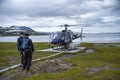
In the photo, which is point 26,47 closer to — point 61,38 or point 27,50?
point 27,50

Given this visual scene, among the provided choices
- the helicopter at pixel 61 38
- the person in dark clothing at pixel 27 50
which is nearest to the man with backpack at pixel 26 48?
the person in dark clothing at pixel 27 50

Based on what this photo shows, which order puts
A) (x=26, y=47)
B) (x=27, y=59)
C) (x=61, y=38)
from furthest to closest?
(x=61, y=38) → (x=27, y=59) → (x=26, y=47)

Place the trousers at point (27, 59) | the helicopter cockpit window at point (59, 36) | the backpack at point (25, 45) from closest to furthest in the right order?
the backpack at point (25, 45) → the trousers at point (27, 59) → the helicopter cockpit window at point (59, 36)

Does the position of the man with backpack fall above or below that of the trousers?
above

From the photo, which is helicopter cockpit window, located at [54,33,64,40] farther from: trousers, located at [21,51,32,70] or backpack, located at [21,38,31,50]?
backpack, located at [21,38,31,50]

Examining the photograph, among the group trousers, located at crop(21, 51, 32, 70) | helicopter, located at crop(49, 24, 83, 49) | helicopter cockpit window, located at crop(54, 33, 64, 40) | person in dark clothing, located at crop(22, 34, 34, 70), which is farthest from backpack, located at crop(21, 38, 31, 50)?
helicopter cockpit window, located at crop(54, 33, 64, 40)

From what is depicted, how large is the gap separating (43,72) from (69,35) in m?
19.5

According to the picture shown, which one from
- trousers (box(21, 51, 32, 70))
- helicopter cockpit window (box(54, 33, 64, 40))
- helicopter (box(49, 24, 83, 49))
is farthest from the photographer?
helicopter cockpit window (box(54, 33, 64, 40))

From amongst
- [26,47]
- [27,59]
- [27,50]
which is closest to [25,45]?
[26,47]

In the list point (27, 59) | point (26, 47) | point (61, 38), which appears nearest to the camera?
point (26, 47)

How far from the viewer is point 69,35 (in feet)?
109

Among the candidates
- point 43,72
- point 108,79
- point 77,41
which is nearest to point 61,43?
point 77,41

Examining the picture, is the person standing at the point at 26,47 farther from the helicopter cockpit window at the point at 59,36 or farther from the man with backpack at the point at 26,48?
the helicopter cockpit window at the point at 59,36

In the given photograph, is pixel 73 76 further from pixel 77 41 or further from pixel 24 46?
pixel 77 41
